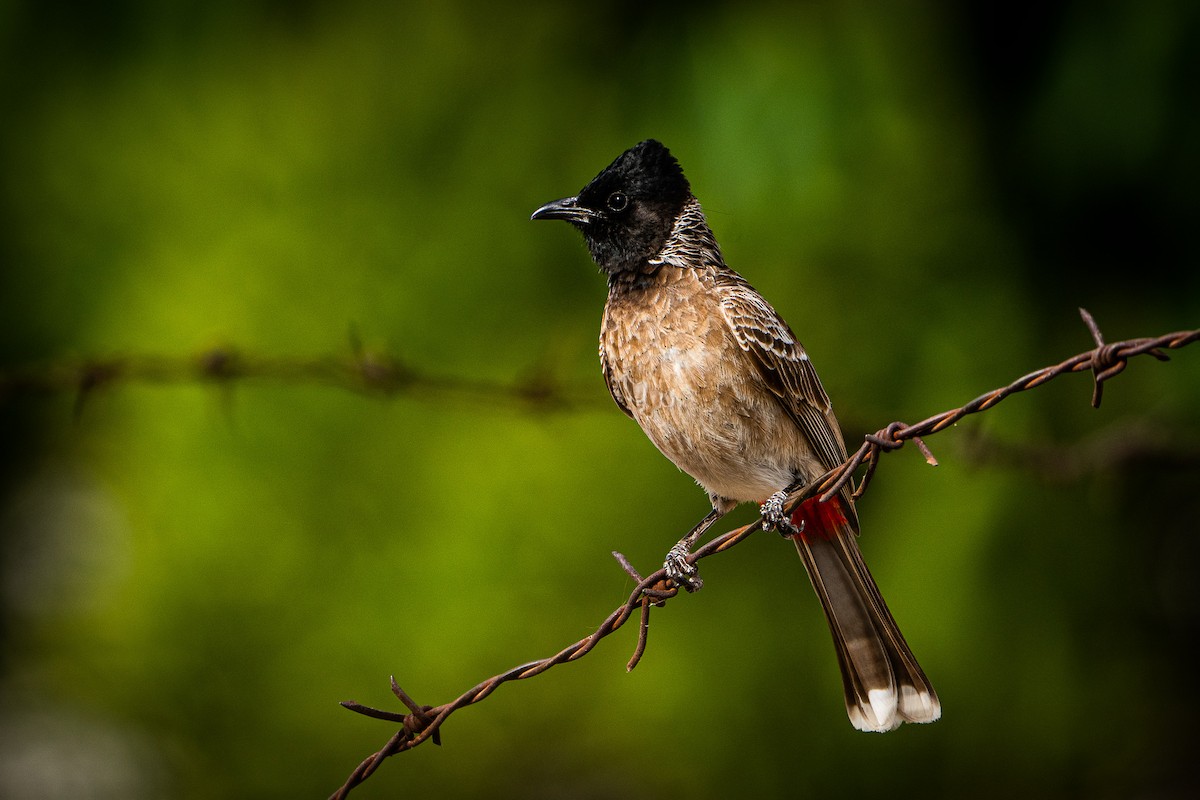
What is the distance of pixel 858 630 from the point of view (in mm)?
2744

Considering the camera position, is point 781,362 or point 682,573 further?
point 781,362

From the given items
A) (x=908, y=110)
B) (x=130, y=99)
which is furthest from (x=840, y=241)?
(x=130, y=99)

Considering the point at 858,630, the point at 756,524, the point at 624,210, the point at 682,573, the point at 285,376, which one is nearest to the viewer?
the point at 756,524

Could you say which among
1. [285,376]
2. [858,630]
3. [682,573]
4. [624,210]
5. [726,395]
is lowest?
[858,630]

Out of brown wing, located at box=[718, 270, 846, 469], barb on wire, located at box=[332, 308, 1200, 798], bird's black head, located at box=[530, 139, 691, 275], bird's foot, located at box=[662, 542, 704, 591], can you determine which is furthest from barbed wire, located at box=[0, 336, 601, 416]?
barb on wire, located at box=[332, 308, 1200, 798]

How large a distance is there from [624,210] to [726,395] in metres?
0.53

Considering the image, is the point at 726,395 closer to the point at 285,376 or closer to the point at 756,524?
the point at 756,524

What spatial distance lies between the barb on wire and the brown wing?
0.45m

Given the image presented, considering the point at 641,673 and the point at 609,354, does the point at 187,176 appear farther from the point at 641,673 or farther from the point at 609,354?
→ the point at 609,354

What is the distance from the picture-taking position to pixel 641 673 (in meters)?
4.54

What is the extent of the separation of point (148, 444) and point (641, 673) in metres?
2.09

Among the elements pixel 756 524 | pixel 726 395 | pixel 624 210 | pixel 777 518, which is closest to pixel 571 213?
pixel 624 210

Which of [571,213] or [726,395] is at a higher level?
[571,213]

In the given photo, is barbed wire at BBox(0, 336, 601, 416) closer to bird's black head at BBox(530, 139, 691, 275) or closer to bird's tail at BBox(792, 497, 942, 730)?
bird's black head at BBox(530, 139, 691, 275)
